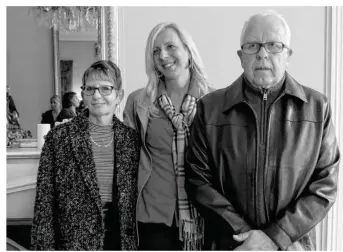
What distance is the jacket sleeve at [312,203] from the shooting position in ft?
4.04

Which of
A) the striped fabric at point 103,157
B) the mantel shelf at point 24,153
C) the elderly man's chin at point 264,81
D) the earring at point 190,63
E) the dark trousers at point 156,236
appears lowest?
the dark trousers at point 156,236

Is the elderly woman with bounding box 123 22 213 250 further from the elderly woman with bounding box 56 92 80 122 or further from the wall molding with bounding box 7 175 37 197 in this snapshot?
the wall molding with bounding box 7 175 37 197

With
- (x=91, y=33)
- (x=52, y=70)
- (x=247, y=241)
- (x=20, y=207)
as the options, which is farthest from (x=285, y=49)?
(x=20, y=207)

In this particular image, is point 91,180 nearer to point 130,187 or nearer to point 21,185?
point 130,187

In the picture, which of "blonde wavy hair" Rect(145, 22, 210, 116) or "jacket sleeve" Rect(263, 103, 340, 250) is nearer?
"jacket sleeve" Rect(263, 103, 340, 250)

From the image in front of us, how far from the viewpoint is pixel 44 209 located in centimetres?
148

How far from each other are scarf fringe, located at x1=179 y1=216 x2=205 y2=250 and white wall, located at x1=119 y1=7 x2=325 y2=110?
41.0 inches

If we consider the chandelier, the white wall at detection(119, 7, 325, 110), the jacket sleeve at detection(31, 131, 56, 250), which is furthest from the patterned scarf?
the chandelier

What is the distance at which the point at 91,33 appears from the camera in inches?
92.8

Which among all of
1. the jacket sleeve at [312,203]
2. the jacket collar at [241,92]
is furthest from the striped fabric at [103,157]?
the jacket sleeve at [312,203]

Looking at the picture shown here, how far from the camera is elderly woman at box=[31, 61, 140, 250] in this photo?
1.49 metres

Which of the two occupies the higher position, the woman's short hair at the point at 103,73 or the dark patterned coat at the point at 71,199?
the woman's short hair at the point at 103,73

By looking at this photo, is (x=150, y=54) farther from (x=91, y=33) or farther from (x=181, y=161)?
(x=91, y=33)

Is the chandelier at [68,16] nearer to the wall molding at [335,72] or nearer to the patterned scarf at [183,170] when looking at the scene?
the patterned scarf at [183,170]
